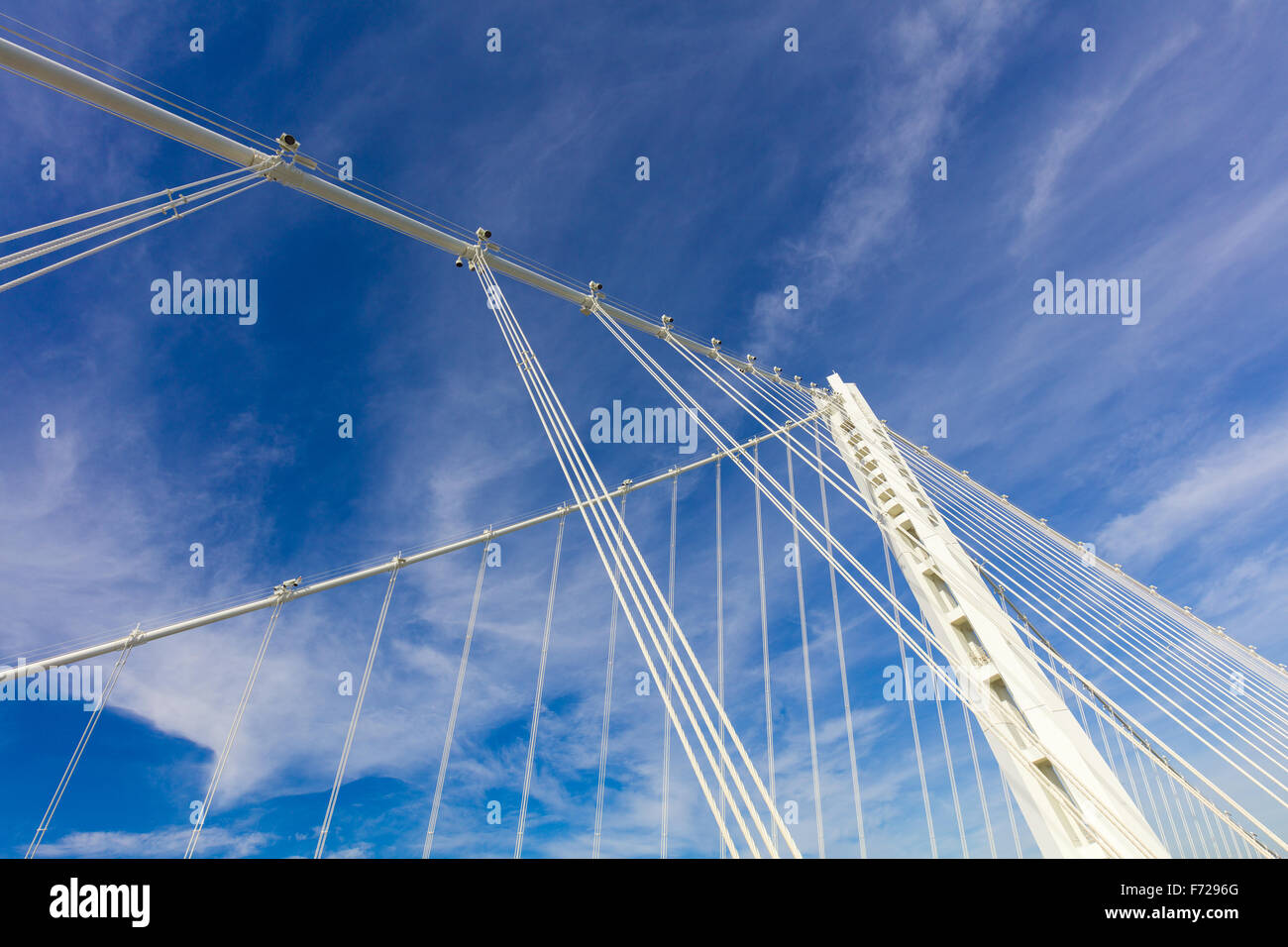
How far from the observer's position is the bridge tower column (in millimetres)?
4840

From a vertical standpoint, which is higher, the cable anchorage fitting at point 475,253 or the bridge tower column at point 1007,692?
the cable anchorage fitting at point 475,253

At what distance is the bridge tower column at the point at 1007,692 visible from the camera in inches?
191

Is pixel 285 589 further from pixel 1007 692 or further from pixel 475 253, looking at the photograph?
pixel 1007 692

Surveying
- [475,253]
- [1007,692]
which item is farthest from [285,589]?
[1007,692]

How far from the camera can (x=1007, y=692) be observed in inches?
255

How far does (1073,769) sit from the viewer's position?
5.22 m

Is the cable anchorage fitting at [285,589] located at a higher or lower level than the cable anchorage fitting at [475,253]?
lower

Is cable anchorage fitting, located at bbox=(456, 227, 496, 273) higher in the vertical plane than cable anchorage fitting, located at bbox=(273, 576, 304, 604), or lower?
higher

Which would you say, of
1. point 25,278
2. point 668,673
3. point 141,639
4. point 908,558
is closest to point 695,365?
point 908,558

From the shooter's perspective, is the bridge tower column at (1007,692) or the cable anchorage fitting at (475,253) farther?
the cable anchorage fitting at (475,253)

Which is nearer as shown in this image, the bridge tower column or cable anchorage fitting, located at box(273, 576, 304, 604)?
the bridge tower column

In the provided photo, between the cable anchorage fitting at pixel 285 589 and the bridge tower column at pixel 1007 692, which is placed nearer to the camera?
the bridge tower column at pixel 1007 692
